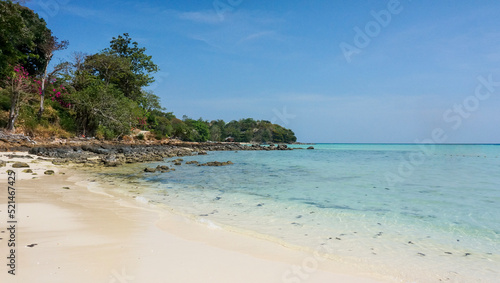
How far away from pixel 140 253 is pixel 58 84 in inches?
1228

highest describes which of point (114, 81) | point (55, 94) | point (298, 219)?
point (114, 81)

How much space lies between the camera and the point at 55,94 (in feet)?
84.7

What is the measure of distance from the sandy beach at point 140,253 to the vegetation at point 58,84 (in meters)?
16.5

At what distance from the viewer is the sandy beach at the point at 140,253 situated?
108 inches

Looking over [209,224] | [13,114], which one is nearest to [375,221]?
[209,224]

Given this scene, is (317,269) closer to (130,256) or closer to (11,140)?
(130,256)

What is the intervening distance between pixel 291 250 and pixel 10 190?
7.32 metres

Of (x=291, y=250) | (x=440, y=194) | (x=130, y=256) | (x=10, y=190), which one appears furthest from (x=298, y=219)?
(x=10, y=190)

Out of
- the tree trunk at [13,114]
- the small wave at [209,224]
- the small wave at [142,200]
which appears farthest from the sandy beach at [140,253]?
the tree trunk at [13,114]

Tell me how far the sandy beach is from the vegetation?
16456mm

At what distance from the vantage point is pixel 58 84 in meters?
27.3

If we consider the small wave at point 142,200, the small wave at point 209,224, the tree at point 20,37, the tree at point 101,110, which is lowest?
the small wave at point 142,200

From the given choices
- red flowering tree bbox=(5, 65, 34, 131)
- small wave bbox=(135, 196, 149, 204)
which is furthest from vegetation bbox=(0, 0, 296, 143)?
small wave bbox=(135, 196, 149, 204)

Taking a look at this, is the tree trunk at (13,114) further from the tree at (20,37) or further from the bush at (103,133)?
the bush at (103,133)
